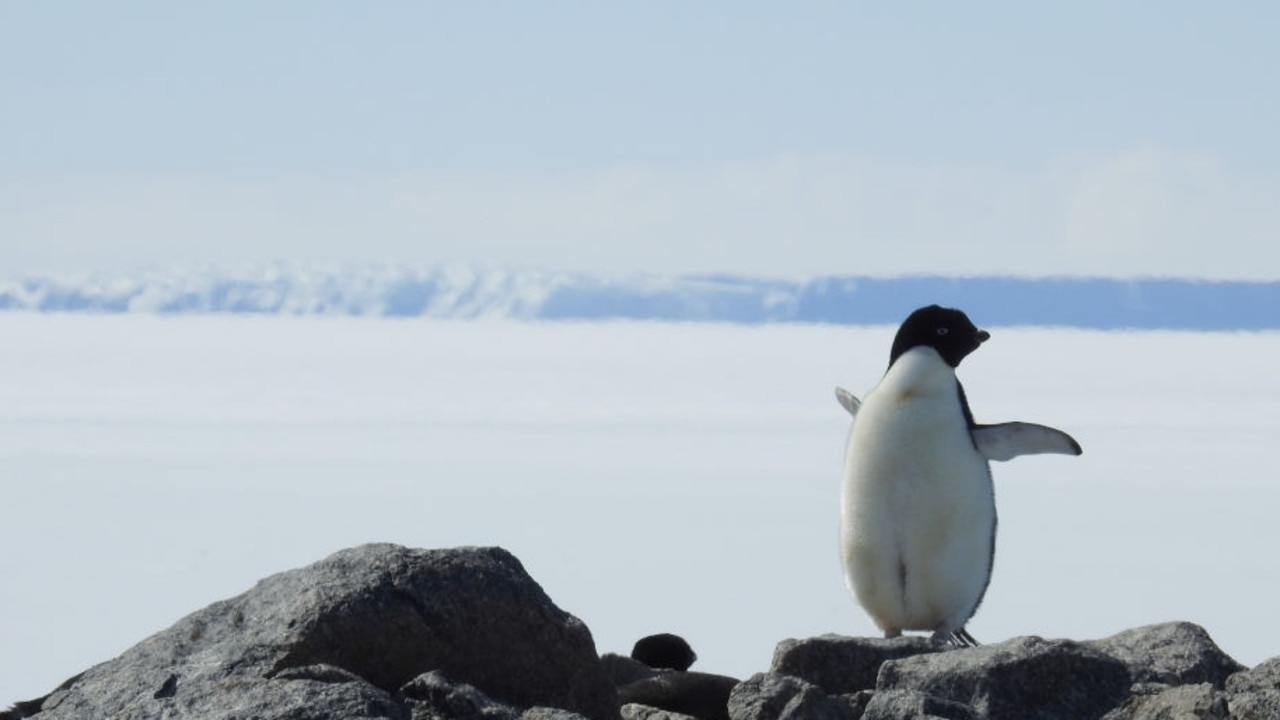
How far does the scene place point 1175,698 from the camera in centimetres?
502

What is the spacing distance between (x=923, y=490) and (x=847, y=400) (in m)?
0.77

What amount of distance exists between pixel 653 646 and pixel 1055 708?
1997 mm

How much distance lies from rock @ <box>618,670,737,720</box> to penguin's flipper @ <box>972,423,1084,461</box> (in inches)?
74.1

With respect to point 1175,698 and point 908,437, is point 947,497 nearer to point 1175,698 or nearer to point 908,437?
point 908,437

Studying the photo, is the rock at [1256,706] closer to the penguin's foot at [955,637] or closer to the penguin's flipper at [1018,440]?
the penguin's foot at [955,637]

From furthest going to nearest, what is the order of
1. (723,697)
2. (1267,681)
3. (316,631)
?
(723,697)
(1267,681)
(316,631)

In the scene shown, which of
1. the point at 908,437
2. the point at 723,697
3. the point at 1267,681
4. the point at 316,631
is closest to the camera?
the point at 316,631

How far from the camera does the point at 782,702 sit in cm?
492

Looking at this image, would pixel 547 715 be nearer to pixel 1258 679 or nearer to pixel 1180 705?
pixel 1180 705

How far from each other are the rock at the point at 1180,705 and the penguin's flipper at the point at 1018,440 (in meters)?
2.04

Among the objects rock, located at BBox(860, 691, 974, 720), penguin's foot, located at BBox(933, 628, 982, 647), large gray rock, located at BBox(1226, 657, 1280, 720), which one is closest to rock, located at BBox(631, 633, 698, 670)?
penguin's foot, located at BBox(933, 628, 982, 647)

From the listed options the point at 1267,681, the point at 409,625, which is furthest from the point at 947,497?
the point at 409,625

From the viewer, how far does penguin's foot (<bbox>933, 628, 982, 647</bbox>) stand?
6.91m

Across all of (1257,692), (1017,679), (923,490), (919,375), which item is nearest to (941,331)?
(919,375)
